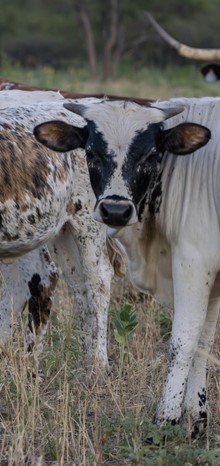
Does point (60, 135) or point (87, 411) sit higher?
point (60, 135)

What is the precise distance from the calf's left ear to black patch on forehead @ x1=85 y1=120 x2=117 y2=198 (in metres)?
0.31

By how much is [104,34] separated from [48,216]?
3835 cm

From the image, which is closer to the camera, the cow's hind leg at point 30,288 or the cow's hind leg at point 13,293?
the cow's hind leg at point 30,288

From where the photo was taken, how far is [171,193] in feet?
19.5

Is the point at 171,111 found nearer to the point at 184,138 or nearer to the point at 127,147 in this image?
the point at 184,138

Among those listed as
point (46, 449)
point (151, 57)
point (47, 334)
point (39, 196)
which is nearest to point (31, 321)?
point (47, 334)

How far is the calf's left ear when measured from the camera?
18.9 ft

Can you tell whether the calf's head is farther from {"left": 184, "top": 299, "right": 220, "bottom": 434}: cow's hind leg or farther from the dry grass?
the dry grass

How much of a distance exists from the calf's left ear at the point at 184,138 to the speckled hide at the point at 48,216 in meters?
1.23

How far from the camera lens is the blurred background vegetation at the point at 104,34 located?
143 ft

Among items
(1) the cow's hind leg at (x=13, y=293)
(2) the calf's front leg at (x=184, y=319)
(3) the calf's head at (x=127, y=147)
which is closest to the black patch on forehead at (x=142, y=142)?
(3) the calf's head at (x=127, y=147)

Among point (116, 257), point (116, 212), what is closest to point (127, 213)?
point (116, 212)

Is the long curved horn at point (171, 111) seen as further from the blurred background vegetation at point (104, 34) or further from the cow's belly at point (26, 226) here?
the blurred background vegetation at point (104, 34)

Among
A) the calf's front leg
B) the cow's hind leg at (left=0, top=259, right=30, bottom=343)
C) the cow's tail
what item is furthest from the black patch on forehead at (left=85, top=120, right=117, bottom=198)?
the cow's tail
